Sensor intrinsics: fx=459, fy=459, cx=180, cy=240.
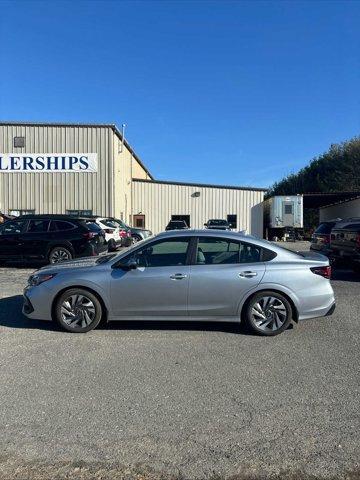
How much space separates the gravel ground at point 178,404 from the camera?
324 centimetres

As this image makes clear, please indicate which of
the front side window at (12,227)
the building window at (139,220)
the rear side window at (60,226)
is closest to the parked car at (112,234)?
the rear side window at (60,226)

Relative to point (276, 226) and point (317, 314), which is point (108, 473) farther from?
point (276, 226)

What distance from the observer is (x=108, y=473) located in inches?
123

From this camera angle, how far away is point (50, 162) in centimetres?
2880

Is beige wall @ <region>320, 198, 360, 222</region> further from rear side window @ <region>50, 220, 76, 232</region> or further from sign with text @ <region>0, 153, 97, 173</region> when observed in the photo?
rear side window @ <region>50, 220, 76, 232</region>

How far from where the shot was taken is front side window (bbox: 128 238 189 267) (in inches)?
257

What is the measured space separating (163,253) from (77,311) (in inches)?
57.6

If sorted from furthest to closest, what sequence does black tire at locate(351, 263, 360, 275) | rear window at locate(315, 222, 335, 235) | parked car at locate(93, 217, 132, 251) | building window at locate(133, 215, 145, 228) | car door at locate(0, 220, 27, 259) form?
1. building window at locate(133, 215, 145, 228)
2. parked car at locate(93, 217, 132, 251)
3. rear window at locate(315, 222, 335, 235)
4. car door at locate(0, 220, 27, 259)
5. black tire at locate(351, 263, 360, 275)

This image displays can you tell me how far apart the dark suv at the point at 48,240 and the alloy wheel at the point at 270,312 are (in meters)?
8.52

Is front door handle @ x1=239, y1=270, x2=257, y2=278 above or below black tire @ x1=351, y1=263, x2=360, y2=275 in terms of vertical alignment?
above

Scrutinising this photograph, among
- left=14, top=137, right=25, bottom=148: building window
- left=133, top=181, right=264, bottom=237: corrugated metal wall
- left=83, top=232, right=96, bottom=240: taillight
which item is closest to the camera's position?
left=83, top=232, right=96, bottom=240: taillight

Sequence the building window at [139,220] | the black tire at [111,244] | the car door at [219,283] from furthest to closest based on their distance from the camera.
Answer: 1. the building window at [139,220]
2. the black tire at [111,244]
3. the car door at [219,283]

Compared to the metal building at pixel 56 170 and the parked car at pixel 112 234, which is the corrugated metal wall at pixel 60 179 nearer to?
the metal building at pixel 56 170

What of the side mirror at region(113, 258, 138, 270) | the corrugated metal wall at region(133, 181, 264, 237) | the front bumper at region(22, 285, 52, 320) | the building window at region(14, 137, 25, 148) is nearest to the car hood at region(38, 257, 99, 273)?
the front bumper at region(22, 285, 52, 320)
